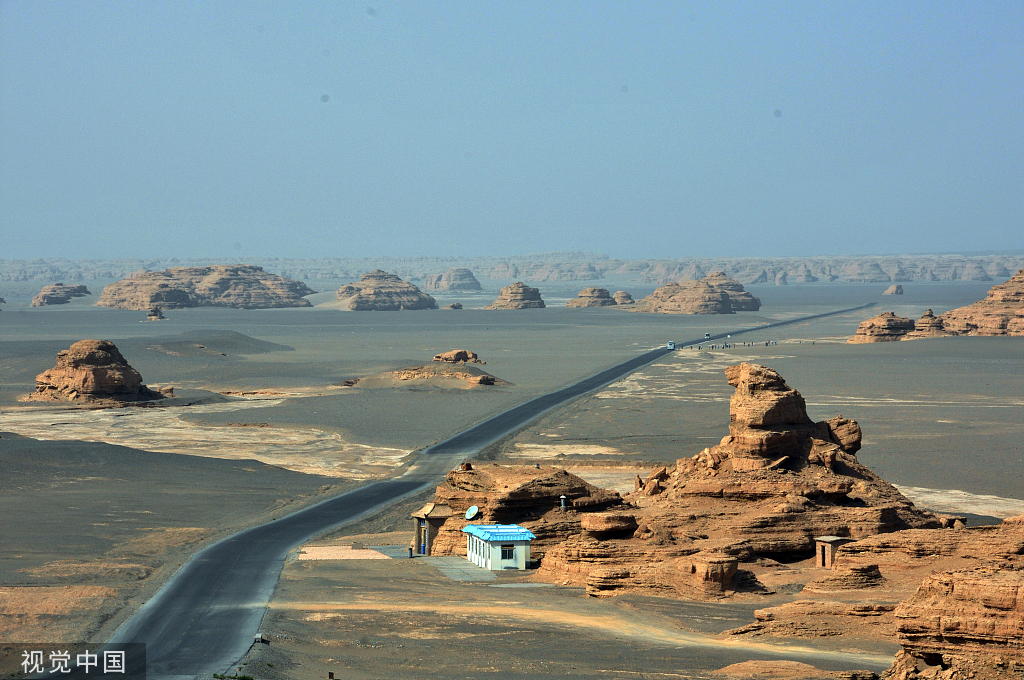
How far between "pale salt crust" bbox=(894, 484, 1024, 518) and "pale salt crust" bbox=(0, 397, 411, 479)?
33842 millimetres

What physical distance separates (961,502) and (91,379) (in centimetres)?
8146

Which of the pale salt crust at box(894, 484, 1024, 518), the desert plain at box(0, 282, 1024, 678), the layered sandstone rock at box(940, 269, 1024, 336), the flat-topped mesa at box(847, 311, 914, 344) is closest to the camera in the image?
the desert plain at box(0, 282, 1024, 678)

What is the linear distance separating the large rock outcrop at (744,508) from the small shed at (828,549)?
138 centimetres

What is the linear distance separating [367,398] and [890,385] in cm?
5566

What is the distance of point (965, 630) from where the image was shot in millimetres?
24891

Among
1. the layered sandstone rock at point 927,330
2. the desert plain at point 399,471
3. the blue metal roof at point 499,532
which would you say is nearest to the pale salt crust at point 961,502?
the desert plain at point 399,471

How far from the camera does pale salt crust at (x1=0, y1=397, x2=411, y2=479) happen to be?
3155 inches

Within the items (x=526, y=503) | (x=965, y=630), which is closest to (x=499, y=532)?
(x=526, y=503)

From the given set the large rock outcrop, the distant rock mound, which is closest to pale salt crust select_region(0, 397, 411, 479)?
the distant rock mound

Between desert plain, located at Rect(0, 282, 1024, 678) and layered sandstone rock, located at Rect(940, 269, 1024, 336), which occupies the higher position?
layered sandstone rock, located at Rect(940, 269, 1024, 336)

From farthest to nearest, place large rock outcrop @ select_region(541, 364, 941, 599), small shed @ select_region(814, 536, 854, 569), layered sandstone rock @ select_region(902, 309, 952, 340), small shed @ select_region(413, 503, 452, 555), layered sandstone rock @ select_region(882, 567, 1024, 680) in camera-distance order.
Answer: layered sandstone rock @ select_region(902, 309, 952, 340) → small shed @ select_region(413, 503, 452, 555) → small shed @ select_region(814, 536, 854, 569) → large rock outcrop @ select_region(541, 364, 941, 599) → layered sandstone rock @ select_region(882, 567, 1024, 680)

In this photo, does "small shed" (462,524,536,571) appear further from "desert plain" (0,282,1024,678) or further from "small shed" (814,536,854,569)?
"small shed" (814,536,854,569)

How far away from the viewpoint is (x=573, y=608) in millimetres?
38062

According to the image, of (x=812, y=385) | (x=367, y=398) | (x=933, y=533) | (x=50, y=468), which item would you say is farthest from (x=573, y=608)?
(x=812, y=385)
